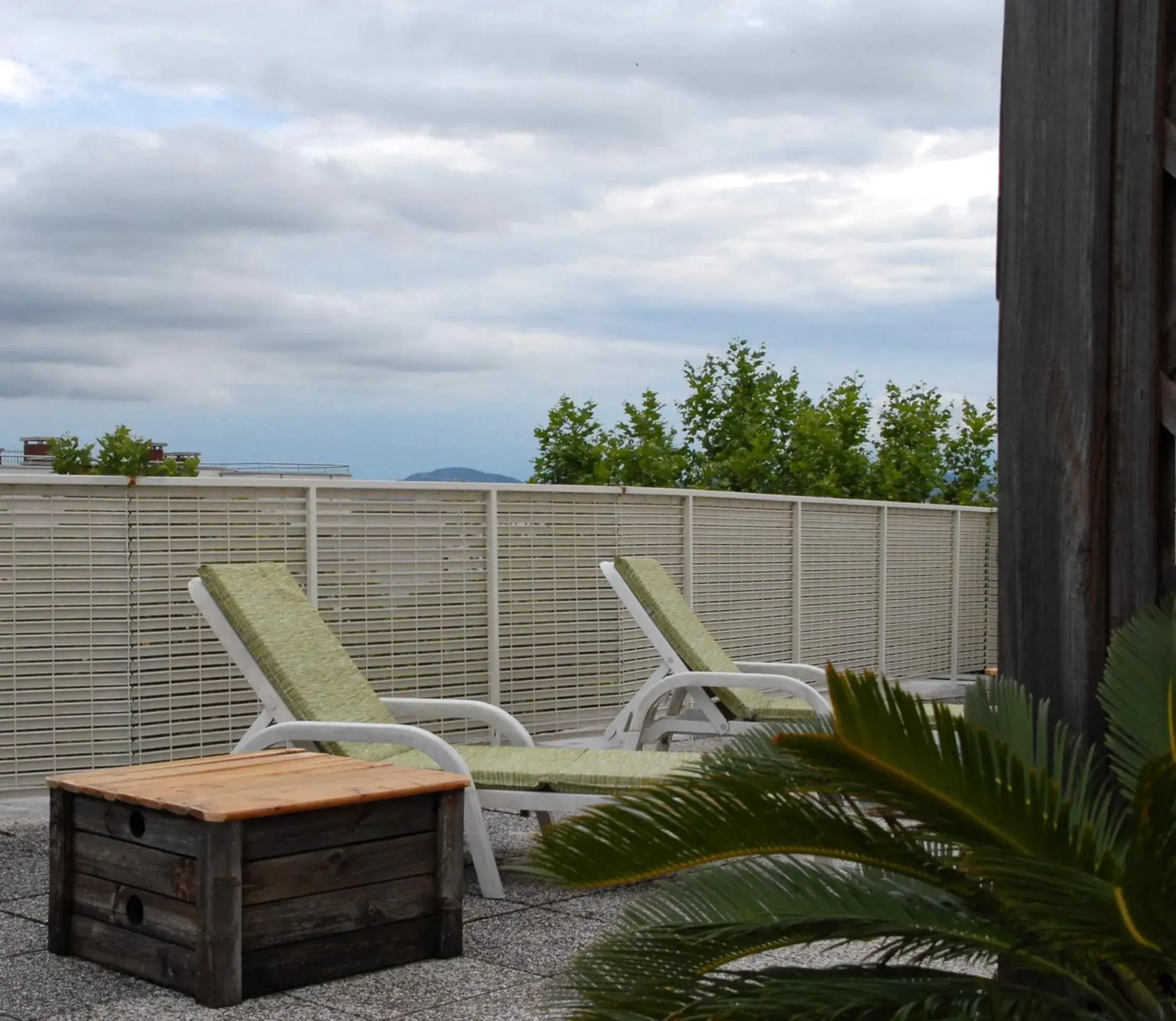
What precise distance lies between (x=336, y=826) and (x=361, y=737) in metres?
1.01

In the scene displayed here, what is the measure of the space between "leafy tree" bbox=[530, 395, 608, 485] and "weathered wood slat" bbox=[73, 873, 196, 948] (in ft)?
55.4

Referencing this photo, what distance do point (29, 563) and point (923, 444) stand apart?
1892 cm

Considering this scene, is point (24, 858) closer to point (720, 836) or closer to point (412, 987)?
point (412, 987)

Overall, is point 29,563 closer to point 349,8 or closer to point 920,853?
point 349,8

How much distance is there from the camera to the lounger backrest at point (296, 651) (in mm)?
5535

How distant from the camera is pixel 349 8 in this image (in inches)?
366

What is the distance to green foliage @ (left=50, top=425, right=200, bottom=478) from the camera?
98.0 ft

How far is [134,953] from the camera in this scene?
13.8ft

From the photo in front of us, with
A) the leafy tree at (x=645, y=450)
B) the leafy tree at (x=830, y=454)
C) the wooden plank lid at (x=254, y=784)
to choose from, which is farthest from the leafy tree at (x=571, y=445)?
the wooden plank lid at (x=254, y=784)

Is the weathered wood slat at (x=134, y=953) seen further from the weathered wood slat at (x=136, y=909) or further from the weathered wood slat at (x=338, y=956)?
the weathered wood slat at (x=338, y=956)

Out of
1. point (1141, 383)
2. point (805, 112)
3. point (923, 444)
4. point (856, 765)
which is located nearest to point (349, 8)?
point (805, 112)

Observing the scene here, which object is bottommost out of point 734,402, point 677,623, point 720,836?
point 677,623

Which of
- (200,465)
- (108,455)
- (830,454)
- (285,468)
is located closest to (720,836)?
(285,468)

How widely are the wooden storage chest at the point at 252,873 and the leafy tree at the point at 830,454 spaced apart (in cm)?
1798
